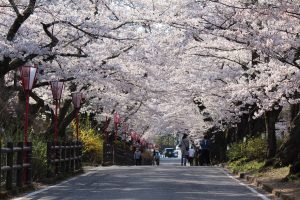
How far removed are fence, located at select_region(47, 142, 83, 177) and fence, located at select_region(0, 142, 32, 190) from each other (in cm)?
263

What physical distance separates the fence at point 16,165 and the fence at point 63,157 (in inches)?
104

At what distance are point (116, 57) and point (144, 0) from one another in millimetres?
5238

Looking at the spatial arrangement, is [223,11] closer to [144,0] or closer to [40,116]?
[144,0]

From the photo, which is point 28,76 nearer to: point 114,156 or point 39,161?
point 39,161

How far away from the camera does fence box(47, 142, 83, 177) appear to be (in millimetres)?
18016

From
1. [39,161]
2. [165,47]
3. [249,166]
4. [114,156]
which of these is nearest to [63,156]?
[39,161]

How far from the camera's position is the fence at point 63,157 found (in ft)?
59.1

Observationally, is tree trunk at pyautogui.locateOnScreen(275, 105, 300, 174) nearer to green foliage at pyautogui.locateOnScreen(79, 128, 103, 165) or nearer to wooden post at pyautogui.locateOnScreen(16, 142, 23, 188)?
wooden post at pyautogui.locateOnScreen(16, 142, 23, 188)

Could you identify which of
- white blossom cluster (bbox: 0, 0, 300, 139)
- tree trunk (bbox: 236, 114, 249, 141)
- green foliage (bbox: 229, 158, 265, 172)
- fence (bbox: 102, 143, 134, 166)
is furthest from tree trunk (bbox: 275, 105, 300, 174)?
tree trunk (bbox: 236, 114, 249, 141)

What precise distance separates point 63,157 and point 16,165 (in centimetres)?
615

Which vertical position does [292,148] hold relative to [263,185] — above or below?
above

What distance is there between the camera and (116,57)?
24.7m

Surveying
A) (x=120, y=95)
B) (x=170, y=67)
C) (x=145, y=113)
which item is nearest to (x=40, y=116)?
(x=120, y=95)

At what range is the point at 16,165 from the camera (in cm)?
1380
